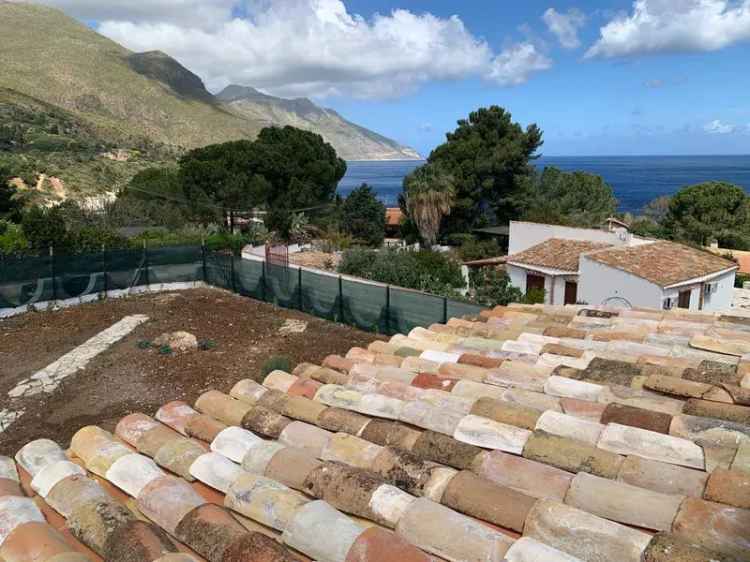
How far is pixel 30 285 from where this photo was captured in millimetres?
16891

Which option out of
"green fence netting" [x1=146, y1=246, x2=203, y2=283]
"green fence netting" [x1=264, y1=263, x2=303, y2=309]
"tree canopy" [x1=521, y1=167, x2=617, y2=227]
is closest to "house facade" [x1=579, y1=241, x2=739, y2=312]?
"green fence netting" [x1=264, y1=263, x2=303, y2=309]

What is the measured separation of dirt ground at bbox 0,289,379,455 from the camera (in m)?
10.6

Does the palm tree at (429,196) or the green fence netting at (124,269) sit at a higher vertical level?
the palm tree at (429,196)

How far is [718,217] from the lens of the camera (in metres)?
44.4

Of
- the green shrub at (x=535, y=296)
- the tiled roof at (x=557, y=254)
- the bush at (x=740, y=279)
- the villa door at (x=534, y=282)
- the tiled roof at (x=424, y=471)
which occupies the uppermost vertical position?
the tiled roof at (x=424, y=471)

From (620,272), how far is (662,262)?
236 cm

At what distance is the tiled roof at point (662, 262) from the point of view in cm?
2088

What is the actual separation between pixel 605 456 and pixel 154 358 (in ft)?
39.3

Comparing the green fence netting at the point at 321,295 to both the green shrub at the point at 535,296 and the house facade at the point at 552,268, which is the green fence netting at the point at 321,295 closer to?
the green shrub at the point at 535,296

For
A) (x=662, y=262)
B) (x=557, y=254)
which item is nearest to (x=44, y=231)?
(x=557, y=254)

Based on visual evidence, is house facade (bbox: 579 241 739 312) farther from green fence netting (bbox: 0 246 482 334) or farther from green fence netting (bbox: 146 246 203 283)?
green fence netting (bbox: 146 246 203 283)

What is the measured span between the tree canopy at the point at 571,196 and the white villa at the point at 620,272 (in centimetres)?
1801

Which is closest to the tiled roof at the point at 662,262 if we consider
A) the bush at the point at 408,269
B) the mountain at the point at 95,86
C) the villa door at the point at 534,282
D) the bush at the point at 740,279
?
the villa door at the point at 534,282

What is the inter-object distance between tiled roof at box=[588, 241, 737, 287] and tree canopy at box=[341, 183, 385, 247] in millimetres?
22368
